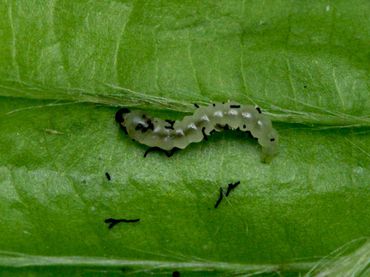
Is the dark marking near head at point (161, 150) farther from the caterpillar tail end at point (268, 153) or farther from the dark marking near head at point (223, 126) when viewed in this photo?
the caterpillar tail end at point (268, 153)

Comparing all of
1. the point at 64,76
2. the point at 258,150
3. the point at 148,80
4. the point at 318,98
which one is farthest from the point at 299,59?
the point at 64,76

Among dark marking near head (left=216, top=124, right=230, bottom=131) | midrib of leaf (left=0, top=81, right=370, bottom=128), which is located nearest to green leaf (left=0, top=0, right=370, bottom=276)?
midrib of leaf (left=0, top=81, right=370, bottom=128)

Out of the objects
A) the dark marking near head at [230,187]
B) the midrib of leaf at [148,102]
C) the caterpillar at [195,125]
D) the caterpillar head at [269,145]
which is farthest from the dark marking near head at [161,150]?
the caterpillar head at [269,145]

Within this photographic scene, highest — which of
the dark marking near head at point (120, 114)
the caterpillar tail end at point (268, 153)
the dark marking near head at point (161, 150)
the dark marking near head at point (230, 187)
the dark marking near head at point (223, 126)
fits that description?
the dark marking near head at point (120, 114)

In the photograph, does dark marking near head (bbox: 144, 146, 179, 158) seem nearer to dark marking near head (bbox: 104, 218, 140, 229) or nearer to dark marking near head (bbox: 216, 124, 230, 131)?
dark marking near head (bbox: 216, 124, 230, 131)

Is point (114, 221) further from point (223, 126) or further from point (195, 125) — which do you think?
point (223, 126)

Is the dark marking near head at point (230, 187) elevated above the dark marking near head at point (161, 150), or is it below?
below
